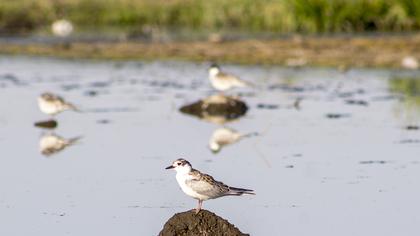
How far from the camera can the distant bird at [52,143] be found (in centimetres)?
1626

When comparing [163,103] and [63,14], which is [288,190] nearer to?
[163,103]

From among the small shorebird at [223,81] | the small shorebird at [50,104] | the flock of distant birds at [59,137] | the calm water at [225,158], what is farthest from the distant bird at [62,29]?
the small shorebird at [50,104]

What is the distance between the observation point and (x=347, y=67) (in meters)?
28.6

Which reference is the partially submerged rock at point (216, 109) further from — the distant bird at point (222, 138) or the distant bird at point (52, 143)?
the distant bird at point (52, 143)

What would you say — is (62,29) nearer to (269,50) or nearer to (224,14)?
(224,14)

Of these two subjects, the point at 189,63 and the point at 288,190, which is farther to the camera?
the point at 189,63

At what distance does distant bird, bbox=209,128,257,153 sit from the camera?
16.7 metres

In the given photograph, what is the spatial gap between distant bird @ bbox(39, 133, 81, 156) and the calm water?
12cm

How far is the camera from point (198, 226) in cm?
1041

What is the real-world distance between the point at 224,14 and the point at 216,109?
21205 millimetres

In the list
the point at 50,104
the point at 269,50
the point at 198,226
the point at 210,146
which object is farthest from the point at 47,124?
the point at 269,50

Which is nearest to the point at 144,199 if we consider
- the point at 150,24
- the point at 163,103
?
the point at 163,103

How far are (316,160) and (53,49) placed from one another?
1969cm

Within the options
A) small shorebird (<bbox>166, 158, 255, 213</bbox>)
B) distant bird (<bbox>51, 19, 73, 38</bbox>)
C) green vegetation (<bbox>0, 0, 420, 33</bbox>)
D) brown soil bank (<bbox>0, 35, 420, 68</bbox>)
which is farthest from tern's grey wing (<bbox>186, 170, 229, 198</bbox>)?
distant bird (<bbox>51, 19, 73, 38</bbox>)
